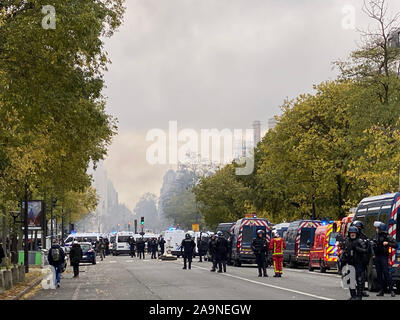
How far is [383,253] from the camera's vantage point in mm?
24812

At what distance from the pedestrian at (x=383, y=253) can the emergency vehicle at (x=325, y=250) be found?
15045 millimetres

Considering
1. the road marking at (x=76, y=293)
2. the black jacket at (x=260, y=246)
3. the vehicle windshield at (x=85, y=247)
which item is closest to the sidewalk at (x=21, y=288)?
the road marking at (x=76, y=293)

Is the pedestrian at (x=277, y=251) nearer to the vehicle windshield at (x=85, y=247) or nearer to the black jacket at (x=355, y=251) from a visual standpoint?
the black jacket at (x=355, y=251)

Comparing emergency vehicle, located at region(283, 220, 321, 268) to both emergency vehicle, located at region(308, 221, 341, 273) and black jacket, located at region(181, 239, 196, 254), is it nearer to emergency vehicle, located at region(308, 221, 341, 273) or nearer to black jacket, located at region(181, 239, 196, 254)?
emergency vehicle, located at region(308, 221, 341, 273)

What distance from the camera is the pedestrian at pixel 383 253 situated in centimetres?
2475

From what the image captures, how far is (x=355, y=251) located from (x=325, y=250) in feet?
64.5

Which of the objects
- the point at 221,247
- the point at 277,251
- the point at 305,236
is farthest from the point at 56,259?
the point at 305,236

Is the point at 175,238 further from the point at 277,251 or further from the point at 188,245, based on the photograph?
the point at 277,251

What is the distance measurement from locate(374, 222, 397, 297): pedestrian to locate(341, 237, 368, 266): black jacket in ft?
7.58

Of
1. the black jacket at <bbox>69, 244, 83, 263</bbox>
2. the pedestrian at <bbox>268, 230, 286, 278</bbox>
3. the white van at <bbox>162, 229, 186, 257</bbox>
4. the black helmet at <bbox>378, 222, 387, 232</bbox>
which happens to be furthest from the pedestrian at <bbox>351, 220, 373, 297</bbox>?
the white van at <bbox>162, 229, 186, 257</bbox>

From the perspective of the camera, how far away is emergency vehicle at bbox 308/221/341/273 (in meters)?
41.5

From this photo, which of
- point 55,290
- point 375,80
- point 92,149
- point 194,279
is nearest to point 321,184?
point 375,80

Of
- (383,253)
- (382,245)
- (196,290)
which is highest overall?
(382,245)

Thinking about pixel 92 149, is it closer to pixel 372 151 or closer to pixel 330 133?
pixel 372 151
